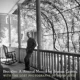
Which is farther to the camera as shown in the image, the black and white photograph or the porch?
the black and white photograph

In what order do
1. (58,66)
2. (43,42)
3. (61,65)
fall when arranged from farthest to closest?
(43,42), (58,66), (61,65)

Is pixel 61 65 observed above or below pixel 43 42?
below

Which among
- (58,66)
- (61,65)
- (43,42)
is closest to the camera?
Result: (61,65)

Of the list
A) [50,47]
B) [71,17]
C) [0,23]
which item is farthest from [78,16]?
[0,23]

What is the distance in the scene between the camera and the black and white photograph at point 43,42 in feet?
15.0

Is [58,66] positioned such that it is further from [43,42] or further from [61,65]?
[43,42]

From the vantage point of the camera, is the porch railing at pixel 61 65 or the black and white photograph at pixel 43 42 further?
the black and white photograph at pixel 43 42

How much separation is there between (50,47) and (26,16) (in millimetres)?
5700

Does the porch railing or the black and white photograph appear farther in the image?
the black and white photograph

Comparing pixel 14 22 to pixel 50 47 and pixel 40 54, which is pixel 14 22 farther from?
pixel 40 54

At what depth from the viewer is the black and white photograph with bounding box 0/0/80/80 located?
4.56 meters

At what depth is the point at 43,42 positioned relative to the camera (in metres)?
14.8

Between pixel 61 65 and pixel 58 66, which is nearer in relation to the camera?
pixel 61 65

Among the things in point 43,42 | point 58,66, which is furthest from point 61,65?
point 43,42
